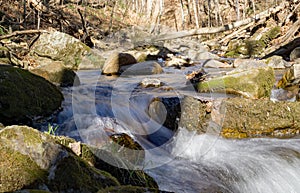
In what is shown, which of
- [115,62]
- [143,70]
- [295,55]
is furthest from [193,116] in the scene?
[295,55]

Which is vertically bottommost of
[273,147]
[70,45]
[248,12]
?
[273,147]

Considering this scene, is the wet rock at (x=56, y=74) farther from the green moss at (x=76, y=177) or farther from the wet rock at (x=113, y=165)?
the green moss at (x=76, y=177)

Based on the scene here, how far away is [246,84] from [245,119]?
164cm

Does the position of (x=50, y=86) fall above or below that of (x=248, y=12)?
below

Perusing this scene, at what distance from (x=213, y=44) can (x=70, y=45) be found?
14.6m

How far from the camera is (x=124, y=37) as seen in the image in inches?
772

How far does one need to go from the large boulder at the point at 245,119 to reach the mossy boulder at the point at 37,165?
2.90 metres

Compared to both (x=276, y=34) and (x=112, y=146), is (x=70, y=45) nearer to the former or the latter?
(x=112, y=146)

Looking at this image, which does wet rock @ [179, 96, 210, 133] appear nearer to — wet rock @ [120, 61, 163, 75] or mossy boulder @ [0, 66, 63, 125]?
mossy boulder @ [0, 66, 63, 125]

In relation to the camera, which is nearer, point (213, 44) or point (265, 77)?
point (265, 77)

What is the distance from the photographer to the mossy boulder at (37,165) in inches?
67.4

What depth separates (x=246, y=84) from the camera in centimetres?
617

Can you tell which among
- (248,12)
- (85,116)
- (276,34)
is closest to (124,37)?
(276,34)

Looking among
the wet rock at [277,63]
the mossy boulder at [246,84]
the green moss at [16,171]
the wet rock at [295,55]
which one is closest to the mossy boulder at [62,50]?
the mossy boulder at [246,84]
